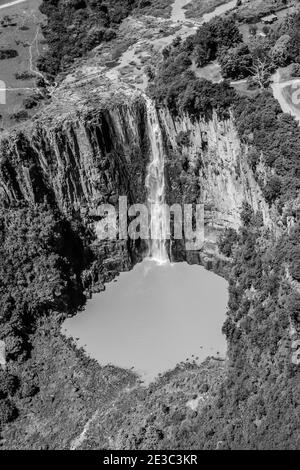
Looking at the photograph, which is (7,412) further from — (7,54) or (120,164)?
(7,54)

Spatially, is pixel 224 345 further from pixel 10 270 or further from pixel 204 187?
pixel 10 270

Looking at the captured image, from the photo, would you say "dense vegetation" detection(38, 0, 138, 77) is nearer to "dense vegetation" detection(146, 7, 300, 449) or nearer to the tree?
"dense vegetation" detection(146, 7, 300, 449)

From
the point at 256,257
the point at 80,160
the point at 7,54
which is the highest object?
the point at 7,54

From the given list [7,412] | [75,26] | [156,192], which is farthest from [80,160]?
[75,26]

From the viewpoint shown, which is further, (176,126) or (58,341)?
(176,126)

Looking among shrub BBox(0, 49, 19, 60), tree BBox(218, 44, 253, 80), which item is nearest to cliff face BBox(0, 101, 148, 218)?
tree BBox(218, 44, 253, 80)

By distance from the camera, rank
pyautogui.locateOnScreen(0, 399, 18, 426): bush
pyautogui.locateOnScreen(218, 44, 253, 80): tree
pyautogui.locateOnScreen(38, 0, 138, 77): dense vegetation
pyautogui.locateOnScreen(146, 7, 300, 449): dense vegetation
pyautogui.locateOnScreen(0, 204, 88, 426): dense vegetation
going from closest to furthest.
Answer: pyautogui.locateOnScreen(146, 7, 300, 449): dense vegetation → pyautogui.locateOnScreen(0, 399, 18, 426): bush → pyautogui.locateOnScreen(0, 204, 88, 426): dense vegetation → pyautogui.locateOnScreen(218, 44, 253, 80): tree → pyautogui.locateOnScreen(38, 0, 138, 77): dense vegetation

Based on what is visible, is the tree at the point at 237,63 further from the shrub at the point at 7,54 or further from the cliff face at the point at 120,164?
the shrub at the point at 7,54

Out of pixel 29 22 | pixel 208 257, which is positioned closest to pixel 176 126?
pixel 208 257
